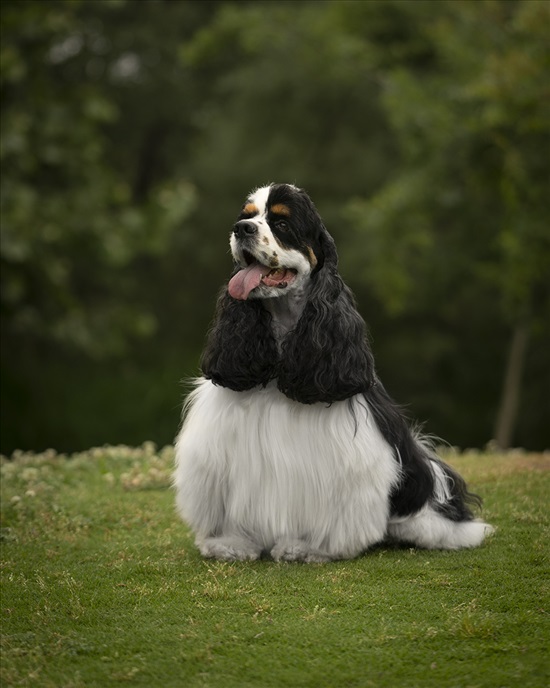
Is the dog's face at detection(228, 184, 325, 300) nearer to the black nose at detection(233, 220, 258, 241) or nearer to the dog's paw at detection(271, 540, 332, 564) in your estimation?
the black nose at detection(233, 220, 258, 241)

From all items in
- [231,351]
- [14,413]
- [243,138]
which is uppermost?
[243,138]

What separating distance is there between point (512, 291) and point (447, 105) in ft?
9.27

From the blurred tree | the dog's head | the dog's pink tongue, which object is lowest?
the dog's pink tongue

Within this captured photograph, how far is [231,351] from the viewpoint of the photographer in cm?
579

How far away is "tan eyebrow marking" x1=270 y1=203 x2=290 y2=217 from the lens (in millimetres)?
5691

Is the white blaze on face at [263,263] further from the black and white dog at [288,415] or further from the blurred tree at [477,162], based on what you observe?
the blurred tree at [477,162]

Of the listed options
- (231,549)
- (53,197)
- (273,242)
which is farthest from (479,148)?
(231,549)

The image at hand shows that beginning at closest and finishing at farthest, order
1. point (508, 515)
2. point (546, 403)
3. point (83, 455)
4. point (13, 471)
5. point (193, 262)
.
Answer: point (508, 515)
point (13, 471)
point (83, 455)
point (546, 403)
point (193, 262)

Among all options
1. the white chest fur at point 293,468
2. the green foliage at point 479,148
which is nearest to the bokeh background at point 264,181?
the green foliage at point 479,148

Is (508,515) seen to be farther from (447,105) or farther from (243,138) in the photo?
(243,138)

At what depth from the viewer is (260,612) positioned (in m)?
5.14

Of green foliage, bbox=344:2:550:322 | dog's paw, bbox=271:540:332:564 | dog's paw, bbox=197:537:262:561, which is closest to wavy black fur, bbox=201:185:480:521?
dog's paw, bbox=271:540:332:564

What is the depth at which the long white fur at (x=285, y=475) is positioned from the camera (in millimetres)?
5836

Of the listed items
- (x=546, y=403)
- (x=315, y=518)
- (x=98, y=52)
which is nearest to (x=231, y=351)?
(x=315, y=518)
